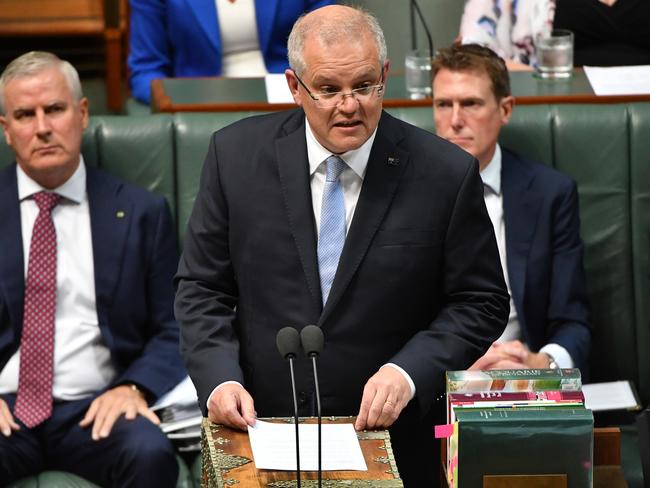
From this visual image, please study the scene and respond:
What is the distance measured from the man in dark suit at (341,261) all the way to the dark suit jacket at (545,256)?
91 centimetres

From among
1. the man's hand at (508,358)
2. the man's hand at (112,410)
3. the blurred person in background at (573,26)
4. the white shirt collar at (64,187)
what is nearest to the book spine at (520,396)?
the man's hand at (508,358)

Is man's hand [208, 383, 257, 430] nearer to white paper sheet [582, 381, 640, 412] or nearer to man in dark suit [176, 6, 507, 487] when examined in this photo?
man in dark suit [176, 6, 507, 487]

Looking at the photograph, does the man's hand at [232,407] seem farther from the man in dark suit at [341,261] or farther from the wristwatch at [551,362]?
the wristwatch at [551,362]

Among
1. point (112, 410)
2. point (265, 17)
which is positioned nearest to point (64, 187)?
point (112, 410)

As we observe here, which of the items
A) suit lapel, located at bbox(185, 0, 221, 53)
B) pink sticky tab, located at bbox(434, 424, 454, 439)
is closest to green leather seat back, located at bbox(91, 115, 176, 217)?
suit lapel, located at bbox(185, 0, 221, 53)

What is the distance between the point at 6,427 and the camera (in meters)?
3.27

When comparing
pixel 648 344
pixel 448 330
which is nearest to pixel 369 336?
pixel 448 330

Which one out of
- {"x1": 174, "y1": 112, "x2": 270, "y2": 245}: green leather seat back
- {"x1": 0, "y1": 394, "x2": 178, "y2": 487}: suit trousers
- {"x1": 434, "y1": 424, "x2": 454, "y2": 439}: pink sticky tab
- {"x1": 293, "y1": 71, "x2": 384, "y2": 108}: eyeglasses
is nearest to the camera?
{"x1": 434, "y1": 424, "x2": 454, "y2": 439}: pink sticky tab

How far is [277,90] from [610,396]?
4.34 ft

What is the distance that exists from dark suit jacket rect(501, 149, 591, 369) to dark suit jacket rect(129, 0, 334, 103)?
128cm

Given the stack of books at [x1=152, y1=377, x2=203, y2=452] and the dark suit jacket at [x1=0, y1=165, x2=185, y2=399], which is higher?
the dark suit jacket at [x1=0, y1=165, x2=185, y2=399]

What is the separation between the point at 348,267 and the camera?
8.30ft

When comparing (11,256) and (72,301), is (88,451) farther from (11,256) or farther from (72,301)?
(11,256)

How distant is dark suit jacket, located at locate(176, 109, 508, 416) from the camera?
254cm
